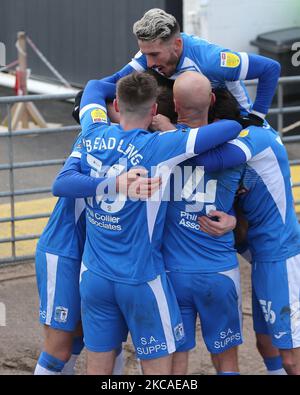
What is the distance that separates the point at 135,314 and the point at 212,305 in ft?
1.41

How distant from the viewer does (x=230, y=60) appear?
5.16m

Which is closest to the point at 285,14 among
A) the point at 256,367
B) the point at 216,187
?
the point at 256,367

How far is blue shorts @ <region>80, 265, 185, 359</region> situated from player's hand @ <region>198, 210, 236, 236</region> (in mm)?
335

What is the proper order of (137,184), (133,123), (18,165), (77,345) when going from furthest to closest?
(18,165), (77,345), (133,123), (137,184)

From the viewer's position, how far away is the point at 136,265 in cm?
463

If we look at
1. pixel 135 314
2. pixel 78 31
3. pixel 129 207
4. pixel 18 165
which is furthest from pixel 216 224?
pixel 78 31

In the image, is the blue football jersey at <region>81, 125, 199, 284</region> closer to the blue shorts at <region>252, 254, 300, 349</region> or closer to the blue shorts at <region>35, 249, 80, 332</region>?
the blue shorts at <region>35, 249, 80, 332</region>

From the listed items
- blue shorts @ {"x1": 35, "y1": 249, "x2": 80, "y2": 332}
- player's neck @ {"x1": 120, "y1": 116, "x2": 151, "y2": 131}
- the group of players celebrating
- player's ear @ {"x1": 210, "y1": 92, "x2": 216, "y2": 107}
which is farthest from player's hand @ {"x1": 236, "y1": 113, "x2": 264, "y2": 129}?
blue shorts @ {"x1": 35, "y1": 249, "x2": 80, "y2": 332}

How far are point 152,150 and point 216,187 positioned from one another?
462mm

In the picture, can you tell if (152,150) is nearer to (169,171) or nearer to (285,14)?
(169,171)

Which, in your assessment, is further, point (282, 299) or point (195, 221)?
point (282, 299)

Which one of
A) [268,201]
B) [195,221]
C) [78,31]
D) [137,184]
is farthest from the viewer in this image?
[78,31]

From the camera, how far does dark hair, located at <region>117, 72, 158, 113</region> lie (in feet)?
14.8

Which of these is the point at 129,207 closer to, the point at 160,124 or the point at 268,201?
the point at 160,124
